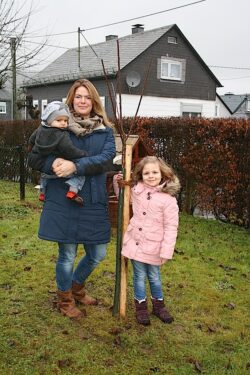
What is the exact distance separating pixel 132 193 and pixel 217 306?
1.56 meters

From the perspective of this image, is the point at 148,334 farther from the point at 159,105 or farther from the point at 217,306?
the point at 159,105

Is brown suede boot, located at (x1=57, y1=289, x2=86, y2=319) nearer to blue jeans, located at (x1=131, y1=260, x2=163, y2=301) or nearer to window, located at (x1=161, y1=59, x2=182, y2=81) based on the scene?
blue jeans, located at (x1=131, y1=260, x2=163, y2=301)

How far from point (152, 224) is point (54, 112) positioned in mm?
1250

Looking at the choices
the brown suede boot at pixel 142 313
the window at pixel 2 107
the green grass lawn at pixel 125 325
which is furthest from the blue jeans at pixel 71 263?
the window at pixel 2 107

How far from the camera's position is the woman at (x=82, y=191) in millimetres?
3762

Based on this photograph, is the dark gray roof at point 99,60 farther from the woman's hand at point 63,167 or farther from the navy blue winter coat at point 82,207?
the woman's hand at point 63,167

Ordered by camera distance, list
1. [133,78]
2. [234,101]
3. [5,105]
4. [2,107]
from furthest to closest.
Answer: [234,101] < [5,105] < [2,107] < [133,78]

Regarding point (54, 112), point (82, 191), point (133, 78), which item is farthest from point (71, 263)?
point (133, 78)

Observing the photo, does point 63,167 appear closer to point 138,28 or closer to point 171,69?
point 171,69

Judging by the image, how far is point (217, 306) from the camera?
15.3ft

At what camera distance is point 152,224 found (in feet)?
12.9

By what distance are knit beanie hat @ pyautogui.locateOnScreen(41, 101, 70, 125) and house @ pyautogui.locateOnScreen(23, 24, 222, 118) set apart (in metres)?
20.9

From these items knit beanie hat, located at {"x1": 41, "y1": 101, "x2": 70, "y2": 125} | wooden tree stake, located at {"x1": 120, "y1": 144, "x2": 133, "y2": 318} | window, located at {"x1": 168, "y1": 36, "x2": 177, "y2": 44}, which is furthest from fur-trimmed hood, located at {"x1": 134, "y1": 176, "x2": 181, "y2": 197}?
window, located at {"x1": 168, "y1": 36, "x2": 177, "y2": 44}

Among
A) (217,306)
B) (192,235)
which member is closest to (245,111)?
(192,235)
